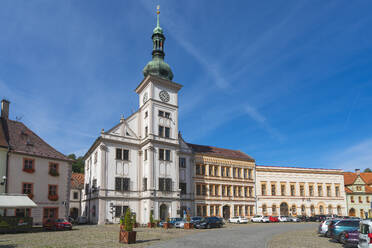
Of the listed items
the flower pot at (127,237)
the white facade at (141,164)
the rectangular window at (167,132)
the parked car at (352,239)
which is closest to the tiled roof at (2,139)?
the white facade at (141,164)

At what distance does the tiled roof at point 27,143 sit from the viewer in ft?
116

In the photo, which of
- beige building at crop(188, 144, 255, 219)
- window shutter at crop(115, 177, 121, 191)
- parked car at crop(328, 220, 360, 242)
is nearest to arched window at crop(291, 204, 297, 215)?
beige building at crop(188, 144, 255, 219)

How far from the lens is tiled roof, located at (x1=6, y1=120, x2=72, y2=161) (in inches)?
1390

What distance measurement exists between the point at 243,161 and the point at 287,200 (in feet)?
41.4

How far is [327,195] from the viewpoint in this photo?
65688 millimetres

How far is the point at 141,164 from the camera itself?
4600 cm

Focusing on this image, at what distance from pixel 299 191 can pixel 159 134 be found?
113ft

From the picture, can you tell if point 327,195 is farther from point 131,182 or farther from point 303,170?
point 131,182

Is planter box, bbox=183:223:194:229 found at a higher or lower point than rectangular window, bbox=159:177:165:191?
lower

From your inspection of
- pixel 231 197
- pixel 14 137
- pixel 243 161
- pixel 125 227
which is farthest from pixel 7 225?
pixel 243 161

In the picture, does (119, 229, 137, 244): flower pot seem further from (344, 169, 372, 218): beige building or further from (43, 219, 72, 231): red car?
(344, 169, 372, 218): beige building

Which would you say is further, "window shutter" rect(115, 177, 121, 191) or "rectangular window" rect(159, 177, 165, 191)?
"rectangular window" rect(159, 177, 165, 191)

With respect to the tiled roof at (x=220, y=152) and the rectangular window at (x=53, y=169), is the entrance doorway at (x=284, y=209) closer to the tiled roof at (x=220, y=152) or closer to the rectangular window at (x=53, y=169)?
the tiled roof at (x=220, y=152)

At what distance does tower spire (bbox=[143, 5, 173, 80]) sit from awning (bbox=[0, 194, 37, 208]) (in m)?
26.3
